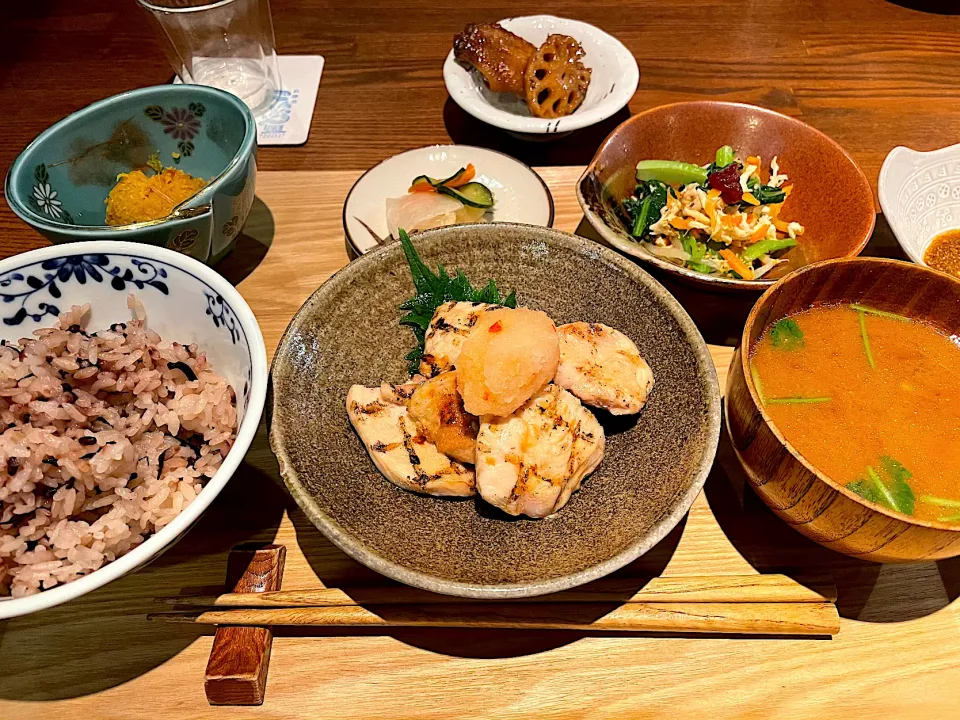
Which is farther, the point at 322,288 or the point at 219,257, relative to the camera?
the point at 219,257

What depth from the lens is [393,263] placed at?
1.78 m

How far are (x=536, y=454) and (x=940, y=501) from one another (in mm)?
837

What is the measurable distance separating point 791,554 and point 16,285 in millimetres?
1929

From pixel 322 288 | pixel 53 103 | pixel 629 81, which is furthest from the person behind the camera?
pixel 53 103

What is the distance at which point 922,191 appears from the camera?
2084 mm

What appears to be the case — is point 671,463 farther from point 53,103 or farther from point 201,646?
point 53,103

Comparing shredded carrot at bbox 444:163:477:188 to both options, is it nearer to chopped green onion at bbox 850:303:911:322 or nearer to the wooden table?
the wooden table

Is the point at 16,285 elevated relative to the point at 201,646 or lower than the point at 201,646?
elevated

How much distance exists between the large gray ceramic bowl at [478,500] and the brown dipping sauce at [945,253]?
0.99 metres

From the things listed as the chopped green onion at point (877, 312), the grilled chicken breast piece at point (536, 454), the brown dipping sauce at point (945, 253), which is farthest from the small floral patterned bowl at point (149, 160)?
the brown dipping sauce at point (945, 253)

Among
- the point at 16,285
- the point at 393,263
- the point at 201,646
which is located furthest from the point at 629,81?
the point at 201,646

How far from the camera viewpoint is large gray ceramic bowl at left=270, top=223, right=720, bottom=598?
129 centimetres

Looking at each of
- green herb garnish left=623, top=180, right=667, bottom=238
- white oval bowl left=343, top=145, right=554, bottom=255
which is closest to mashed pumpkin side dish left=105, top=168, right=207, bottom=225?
white oval bowl left=343, top=145, right=554, bottom=255

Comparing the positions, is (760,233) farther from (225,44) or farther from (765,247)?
(225,44)
